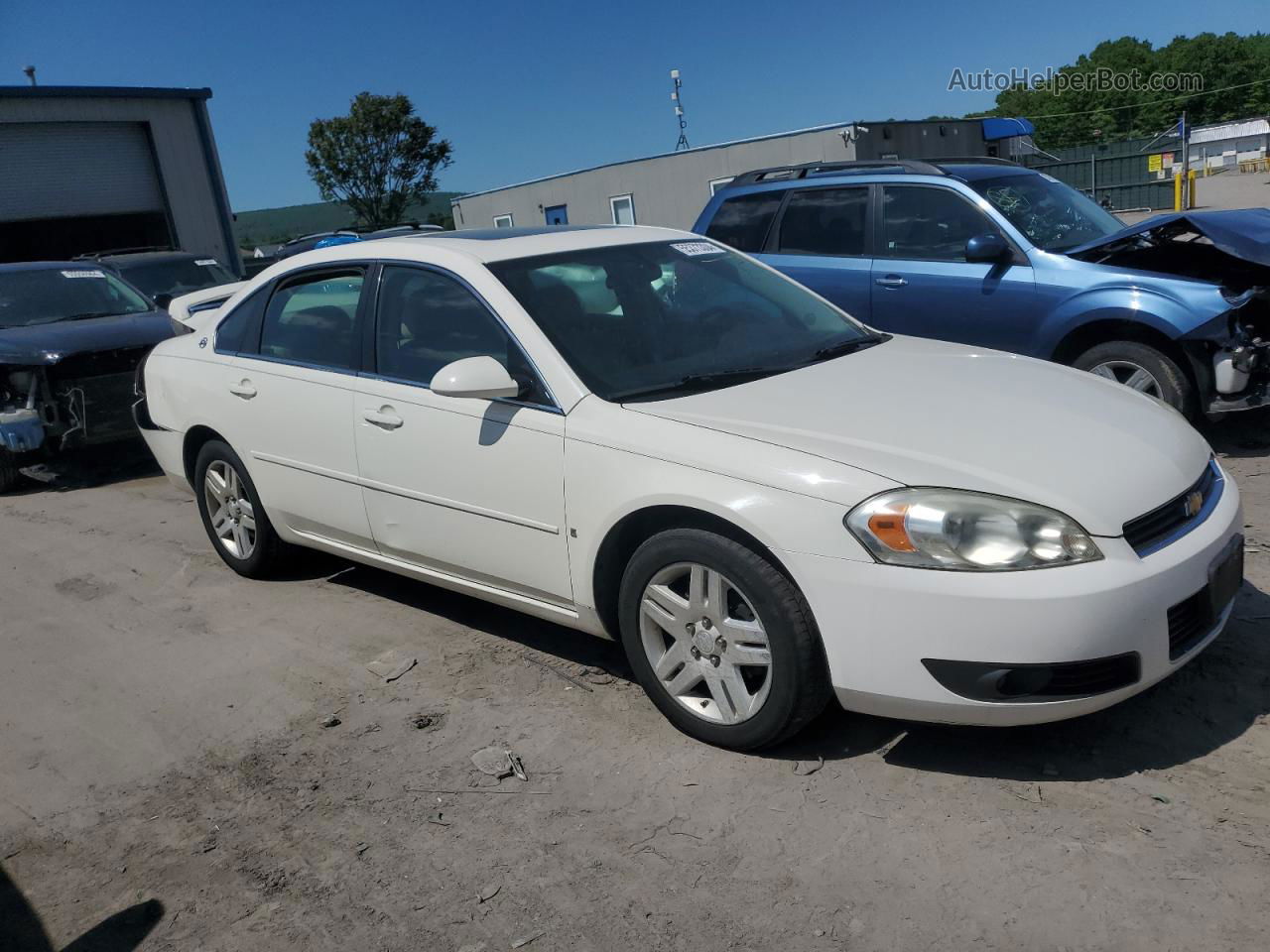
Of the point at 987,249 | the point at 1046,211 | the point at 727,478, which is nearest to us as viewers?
the point at 727,478

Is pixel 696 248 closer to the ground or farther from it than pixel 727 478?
farther from it

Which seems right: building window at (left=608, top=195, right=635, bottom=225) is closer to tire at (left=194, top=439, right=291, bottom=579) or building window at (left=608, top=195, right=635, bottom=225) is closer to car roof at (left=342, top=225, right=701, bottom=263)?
tire at (left=194, top=439, right=291, bottom=579)

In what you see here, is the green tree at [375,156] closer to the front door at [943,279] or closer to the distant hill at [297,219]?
the distant hill at [297,219]

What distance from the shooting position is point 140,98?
77.3 ft

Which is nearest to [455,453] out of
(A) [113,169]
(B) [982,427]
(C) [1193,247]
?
(B) [982,427]

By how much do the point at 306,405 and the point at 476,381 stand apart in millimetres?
1335

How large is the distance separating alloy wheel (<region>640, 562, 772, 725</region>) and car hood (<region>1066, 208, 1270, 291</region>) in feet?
13.9

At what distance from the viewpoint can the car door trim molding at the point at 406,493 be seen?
3.74 meters

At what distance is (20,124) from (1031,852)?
24821mm

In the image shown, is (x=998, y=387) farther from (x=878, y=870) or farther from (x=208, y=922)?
(x=208, y=922)

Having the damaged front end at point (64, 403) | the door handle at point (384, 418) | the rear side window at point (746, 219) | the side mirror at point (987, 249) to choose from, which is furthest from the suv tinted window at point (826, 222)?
the damaged front end at point (64, 403)

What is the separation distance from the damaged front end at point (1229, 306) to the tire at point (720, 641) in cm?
401

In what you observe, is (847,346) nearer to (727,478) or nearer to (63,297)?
(727,478)

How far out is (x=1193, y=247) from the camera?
6.58 m
